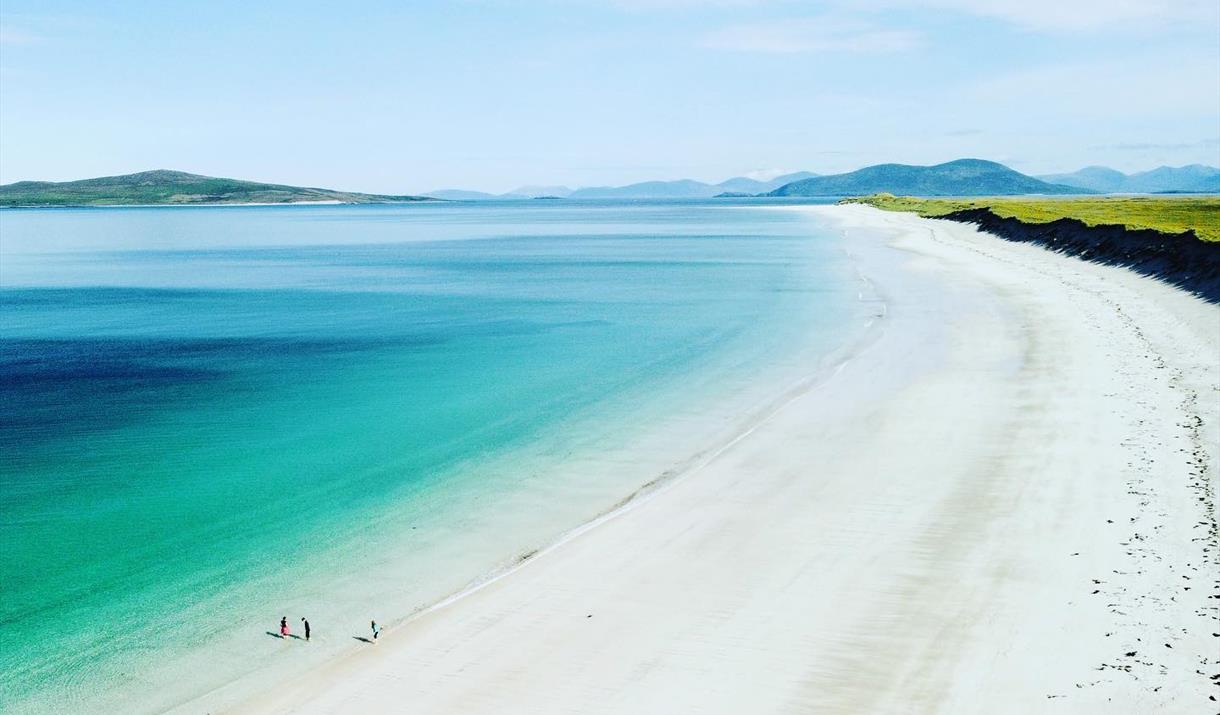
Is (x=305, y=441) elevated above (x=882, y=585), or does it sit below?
below

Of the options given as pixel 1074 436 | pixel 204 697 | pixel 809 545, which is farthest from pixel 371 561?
pixel 1074 436

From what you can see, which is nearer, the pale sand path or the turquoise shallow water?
the pale sand path

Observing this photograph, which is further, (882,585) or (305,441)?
(305,441)

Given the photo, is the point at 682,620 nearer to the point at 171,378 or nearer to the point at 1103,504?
the point at 1103,504

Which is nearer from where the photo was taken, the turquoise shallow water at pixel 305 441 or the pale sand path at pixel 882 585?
the pale sand path at pixel 882 585
